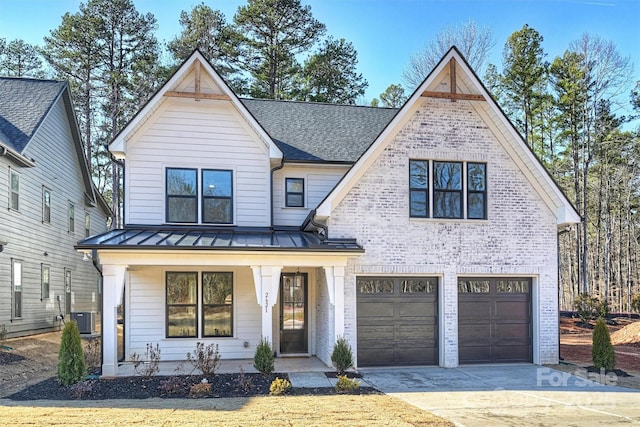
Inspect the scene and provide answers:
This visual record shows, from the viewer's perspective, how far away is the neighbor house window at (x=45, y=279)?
19.8m

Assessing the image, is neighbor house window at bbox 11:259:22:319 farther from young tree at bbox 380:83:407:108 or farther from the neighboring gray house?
young tree at bbox 380:83:407:108

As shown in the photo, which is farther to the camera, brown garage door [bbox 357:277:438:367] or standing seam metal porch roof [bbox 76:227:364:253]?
brown garage door [bbox 357:277:438:367]

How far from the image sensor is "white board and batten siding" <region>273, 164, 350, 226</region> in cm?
1520

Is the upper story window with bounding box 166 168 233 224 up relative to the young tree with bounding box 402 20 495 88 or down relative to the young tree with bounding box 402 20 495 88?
down

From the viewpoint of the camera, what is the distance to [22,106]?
19.3m

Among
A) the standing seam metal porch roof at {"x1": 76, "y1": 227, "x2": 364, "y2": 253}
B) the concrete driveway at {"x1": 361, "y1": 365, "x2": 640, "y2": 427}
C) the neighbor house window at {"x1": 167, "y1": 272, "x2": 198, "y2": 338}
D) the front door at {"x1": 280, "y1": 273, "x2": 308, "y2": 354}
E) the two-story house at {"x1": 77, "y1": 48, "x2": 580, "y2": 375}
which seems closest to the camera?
the concrete driveway at {"x1": 361, "y1": 365, "x2": 640, "y2": 427}

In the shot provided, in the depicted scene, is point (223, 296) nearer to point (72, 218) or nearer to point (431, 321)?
point (431, 321)

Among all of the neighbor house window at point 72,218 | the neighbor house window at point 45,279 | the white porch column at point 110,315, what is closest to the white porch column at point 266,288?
the white porch column at point 110,315

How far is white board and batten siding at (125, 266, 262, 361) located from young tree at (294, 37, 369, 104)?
66.0 feet

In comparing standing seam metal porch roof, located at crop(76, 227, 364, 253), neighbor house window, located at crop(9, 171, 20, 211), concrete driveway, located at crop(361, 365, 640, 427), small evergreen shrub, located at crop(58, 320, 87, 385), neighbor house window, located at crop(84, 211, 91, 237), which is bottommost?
concrete driveway, located at crop(361, 365, 640, 427)

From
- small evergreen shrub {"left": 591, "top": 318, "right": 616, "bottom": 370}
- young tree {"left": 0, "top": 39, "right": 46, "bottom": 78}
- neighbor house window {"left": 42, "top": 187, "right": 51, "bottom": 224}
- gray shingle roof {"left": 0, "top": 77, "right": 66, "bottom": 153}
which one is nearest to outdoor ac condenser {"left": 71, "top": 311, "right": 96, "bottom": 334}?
neighbor house window {"left": 42, "top": 187, "right": 51, "bottom": 224}

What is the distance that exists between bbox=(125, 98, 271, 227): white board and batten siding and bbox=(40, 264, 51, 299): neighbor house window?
27.6 feet

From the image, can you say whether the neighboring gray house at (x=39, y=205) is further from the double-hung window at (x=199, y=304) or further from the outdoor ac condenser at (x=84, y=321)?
the double-hung window at (x=199, y=304)

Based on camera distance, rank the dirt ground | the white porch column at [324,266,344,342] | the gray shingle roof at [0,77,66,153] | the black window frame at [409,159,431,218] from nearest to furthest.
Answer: the white porch column at [324,266,344,342]
the dirt ground
the black window frame at [409,159,431,218]
the gray shingle roof at [0,77,66,153]
